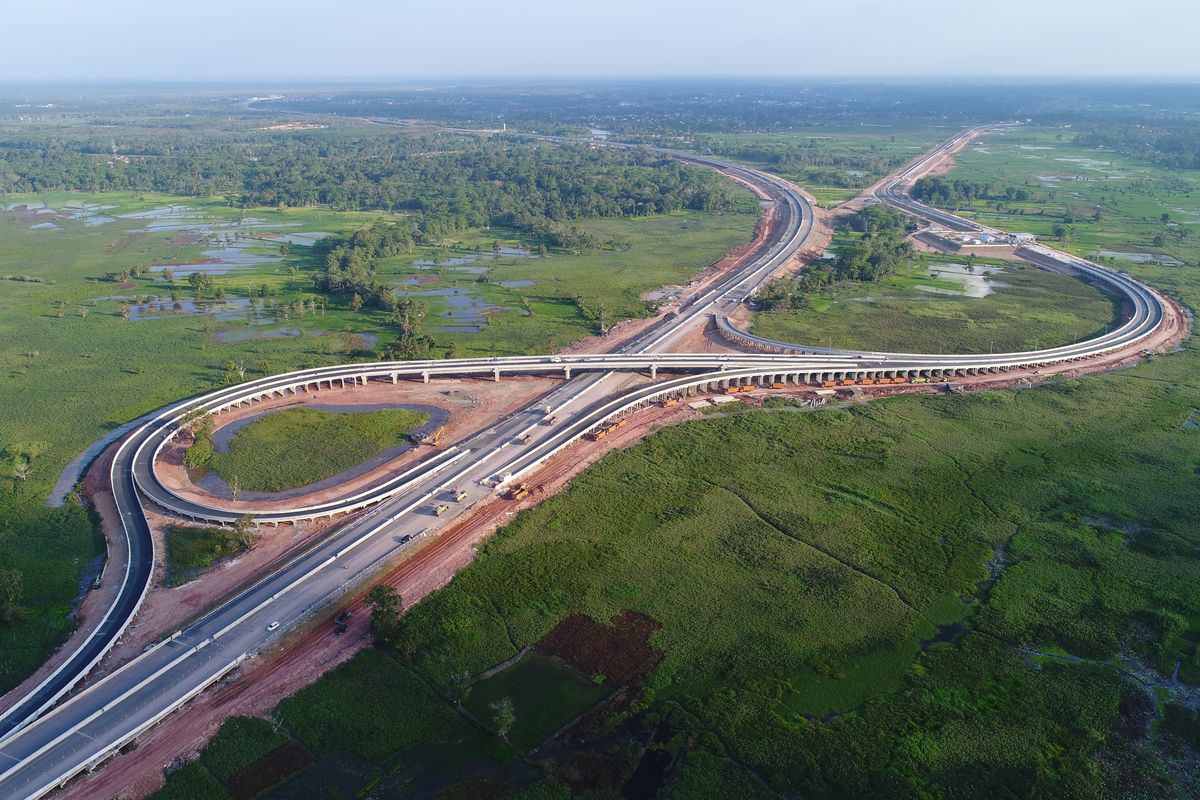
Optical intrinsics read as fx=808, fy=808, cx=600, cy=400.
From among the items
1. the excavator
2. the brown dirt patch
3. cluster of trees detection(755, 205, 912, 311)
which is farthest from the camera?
cluster of trees detection(755, 205, 912, 311)

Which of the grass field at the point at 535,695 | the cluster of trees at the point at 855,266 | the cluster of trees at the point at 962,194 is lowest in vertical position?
the grass field at the point at 535,695

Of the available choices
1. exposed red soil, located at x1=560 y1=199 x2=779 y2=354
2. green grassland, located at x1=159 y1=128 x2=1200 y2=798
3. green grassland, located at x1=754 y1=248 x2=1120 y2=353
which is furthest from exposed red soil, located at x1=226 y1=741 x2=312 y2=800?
green grassland, located at x1=754 y1=248 x2=1120 y2=353

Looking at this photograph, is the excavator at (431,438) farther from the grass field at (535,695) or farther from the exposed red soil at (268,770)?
the exposed red soil at (268,770)

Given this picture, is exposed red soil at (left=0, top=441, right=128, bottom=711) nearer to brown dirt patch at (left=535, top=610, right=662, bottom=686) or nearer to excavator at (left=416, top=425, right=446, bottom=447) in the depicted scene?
excavator at (left=416, top=425, right=446, bottom=447)

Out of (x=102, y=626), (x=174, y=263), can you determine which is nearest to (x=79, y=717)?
(x=102, y=626)

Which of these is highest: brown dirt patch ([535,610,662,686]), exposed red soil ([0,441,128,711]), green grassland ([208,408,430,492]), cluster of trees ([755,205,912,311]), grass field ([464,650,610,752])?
cluster of trees ([755,205,912,311])

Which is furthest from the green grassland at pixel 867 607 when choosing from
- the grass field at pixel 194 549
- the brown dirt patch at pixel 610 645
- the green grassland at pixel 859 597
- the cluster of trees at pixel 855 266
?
the cluster of trees at pixel 855 266
